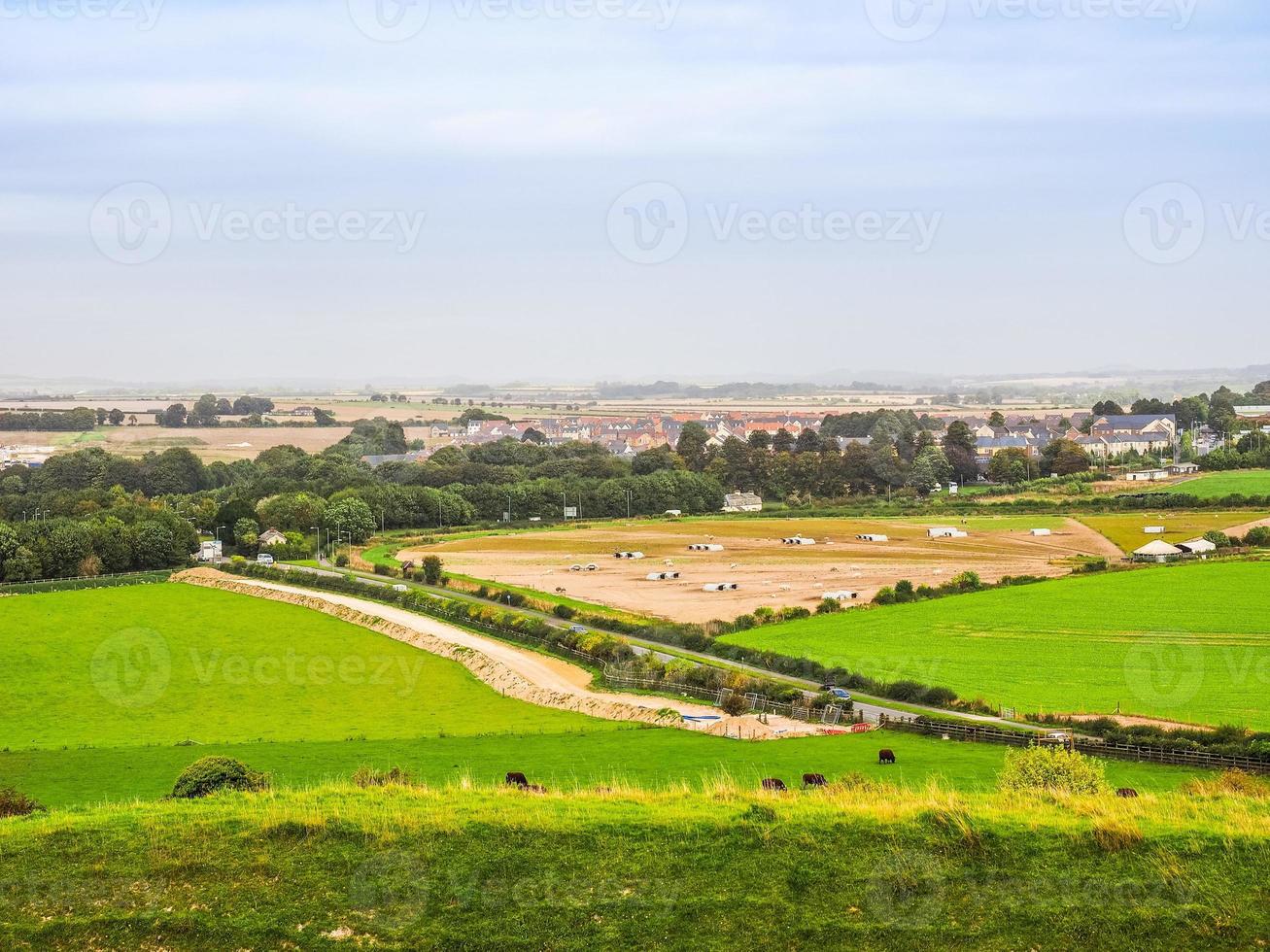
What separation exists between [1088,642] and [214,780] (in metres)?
25.2

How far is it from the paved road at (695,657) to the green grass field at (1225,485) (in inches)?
1638

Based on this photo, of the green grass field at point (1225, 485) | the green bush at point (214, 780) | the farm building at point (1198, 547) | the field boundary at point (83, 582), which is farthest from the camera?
the green grass field at point (1225, 485)

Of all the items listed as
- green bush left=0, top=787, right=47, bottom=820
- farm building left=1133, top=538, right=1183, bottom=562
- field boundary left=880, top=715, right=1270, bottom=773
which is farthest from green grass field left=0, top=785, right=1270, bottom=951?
farm building left=1133, top=538, right=1183, bottom=562

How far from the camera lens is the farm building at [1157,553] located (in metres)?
49.5

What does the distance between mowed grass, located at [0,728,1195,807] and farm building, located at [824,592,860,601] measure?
18.7 meters

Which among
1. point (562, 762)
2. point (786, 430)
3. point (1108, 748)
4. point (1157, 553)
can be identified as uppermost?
point (786, 430)

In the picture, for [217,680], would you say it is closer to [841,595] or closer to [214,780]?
[214,780]

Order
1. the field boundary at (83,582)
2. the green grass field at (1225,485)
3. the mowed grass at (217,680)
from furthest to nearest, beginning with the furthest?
the green grass field at (1225,485) → the field boundary at (83,582) → the mowed grass at (217,680)

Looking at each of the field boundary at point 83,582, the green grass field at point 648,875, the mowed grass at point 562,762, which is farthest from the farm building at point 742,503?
the green grass field at point 648,875

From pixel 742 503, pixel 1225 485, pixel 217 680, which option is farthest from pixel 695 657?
pixel 742 503

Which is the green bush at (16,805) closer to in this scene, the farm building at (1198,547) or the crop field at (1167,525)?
the farm building at (1198,547)

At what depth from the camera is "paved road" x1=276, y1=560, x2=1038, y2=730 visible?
27078 mm

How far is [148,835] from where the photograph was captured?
1466cm

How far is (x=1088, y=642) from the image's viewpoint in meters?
35.0
